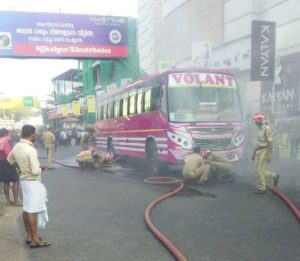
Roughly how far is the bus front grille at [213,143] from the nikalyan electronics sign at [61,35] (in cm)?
1246

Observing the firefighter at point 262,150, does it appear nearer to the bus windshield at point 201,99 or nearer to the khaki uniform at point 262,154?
the khaki uniform at point 262,154

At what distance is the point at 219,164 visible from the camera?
10.3m

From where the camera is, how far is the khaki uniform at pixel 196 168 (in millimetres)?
10094

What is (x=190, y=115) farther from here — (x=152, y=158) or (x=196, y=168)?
(x=152, y=158)

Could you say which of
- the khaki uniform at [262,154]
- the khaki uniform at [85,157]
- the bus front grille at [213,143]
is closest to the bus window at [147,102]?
the bus front grille at [213,143]

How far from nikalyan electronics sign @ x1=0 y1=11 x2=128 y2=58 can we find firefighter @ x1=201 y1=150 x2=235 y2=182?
13.2 meters

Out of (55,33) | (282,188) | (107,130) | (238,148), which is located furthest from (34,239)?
(55,33)

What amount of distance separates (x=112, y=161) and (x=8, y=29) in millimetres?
9132

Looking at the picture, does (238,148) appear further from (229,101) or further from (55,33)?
(55,33)

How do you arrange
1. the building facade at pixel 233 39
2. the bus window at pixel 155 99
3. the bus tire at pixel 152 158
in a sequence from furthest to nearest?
1. the building facade at pixel 233 39
2. the bus tire at pixel 152 158
3. the bus window at pixel 155 99

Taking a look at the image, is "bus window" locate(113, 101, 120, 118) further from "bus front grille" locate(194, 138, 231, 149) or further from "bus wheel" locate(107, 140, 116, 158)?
"bus front grille" locate(194, 138, 231, 149)

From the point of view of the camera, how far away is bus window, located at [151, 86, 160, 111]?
11989 mm

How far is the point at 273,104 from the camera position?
15062 mm

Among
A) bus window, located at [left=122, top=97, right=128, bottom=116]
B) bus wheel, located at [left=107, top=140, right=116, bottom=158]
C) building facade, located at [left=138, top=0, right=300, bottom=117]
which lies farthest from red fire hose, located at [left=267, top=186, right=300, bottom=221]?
bus wheel, located at [left=107, top=140, right=116, bottom=158]
